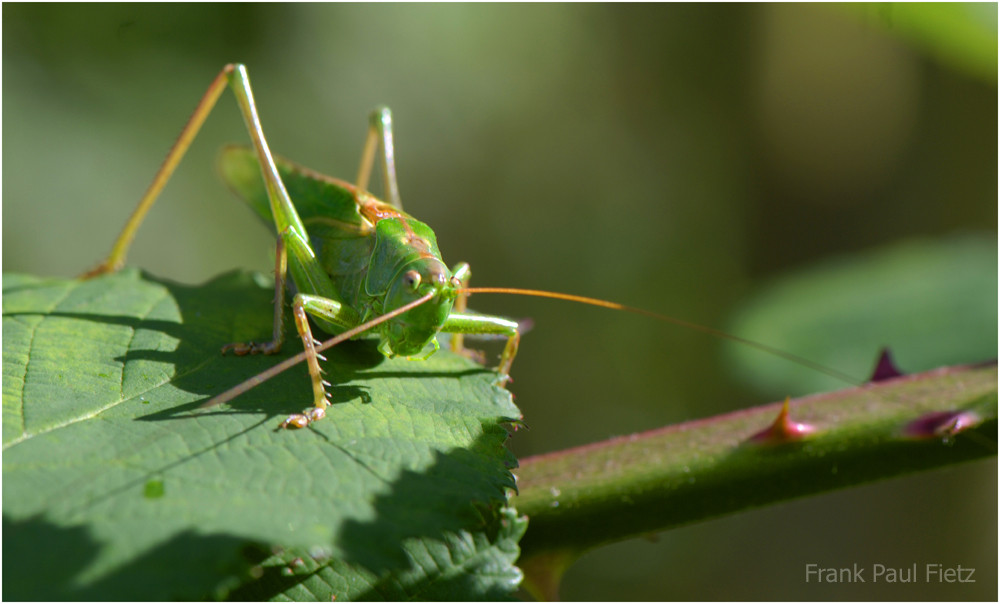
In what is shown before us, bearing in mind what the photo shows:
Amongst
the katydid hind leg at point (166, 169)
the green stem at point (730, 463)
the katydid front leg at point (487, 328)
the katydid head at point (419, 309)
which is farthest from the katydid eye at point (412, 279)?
the katydid hind leg at point (166, 169)

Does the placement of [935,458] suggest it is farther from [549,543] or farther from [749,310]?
[749,310]

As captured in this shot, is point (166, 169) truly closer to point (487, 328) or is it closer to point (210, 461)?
point (487, 328)

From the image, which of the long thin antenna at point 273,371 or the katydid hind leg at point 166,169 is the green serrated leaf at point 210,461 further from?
the katydid hind leg at point 166,169

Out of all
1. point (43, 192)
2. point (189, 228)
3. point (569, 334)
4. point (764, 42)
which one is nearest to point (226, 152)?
point (43, 192)

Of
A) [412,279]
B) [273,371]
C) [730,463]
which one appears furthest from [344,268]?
[730,463]

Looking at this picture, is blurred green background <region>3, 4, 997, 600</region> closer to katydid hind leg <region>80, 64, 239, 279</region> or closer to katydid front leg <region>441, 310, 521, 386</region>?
katydid hind leg <region>80, 64, 239, 279</region>
